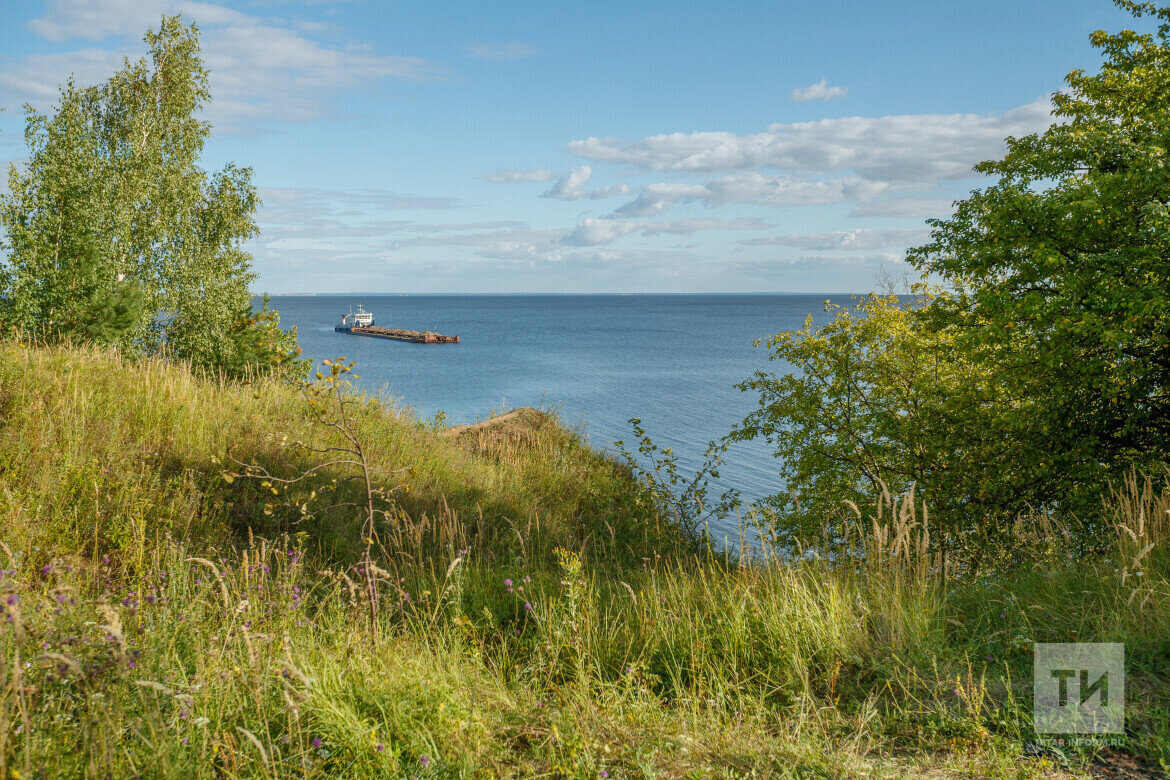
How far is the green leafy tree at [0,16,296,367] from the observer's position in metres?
17.0

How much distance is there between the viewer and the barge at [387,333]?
9688 cm

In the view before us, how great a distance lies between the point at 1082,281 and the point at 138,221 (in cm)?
2473

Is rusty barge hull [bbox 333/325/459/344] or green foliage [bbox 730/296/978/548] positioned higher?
rusty barge hull [bbox 333/325/459/344]

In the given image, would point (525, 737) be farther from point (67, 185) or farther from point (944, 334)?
point (67, 185)

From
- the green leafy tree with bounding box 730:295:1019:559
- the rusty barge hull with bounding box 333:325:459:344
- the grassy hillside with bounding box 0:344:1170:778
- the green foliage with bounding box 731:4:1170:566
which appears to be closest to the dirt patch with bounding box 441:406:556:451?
the green leafy tree with bounding box 730:295:1019:559

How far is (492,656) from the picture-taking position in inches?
169

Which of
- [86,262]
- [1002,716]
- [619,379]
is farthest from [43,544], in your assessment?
[619,379]

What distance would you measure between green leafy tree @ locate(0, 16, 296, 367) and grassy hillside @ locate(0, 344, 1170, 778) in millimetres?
13205

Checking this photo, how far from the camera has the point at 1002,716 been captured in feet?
10.8

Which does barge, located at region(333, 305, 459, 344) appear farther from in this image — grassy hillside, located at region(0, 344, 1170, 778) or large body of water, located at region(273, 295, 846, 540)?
grassy hillside, located at region(0, 344, 1170, 778)

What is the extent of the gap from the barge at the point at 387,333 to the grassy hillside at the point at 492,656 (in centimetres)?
9202

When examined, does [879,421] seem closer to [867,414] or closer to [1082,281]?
[867,414]

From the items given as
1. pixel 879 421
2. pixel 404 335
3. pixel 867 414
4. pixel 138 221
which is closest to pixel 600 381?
pixel 138 221

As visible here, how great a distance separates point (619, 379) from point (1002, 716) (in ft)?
159
